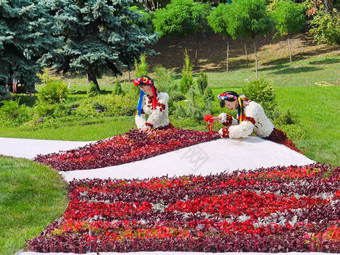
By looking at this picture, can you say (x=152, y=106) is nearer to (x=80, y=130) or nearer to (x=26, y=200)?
(x=26, y=200)

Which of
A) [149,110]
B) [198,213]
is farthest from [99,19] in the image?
[198,213]

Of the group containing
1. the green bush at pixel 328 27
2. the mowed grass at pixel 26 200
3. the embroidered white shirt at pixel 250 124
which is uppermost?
the green bush at pixel 328 27

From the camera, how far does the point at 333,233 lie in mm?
4418

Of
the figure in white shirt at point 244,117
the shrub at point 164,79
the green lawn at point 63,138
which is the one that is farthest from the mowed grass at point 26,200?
the shrub at point 164,79

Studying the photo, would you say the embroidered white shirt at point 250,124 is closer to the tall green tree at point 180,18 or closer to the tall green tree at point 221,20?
the tall green tree at point 221,20

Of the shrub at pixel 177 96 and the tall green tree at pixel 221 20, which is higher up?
the tall green tree at pixel 221 20

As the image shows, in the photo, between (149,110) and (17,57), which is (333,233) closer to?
(149,110)

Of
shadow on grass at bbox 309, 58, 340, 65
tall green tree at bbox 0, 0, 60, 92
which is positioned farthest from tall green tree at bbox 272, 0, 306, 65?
tall green tree at bbox 0, 0, 60, 92

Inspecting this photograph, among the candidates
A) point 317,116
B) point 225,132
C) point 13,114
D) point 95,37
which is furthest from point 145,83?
point 95,37

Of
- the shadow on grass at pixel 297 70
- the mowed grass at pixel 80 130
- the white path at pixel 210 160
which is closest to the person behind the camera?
the white path at pixel 210 160

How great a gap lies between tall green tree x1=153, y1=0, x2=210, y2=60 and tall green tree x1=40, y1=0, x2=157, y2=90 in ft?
44.6

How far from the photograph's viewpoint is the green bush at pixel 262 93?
14078 mm

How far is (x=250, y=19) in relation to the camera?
33531mm

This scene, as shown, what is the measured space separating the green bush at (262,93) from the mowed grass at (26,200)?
8333 millimetres
